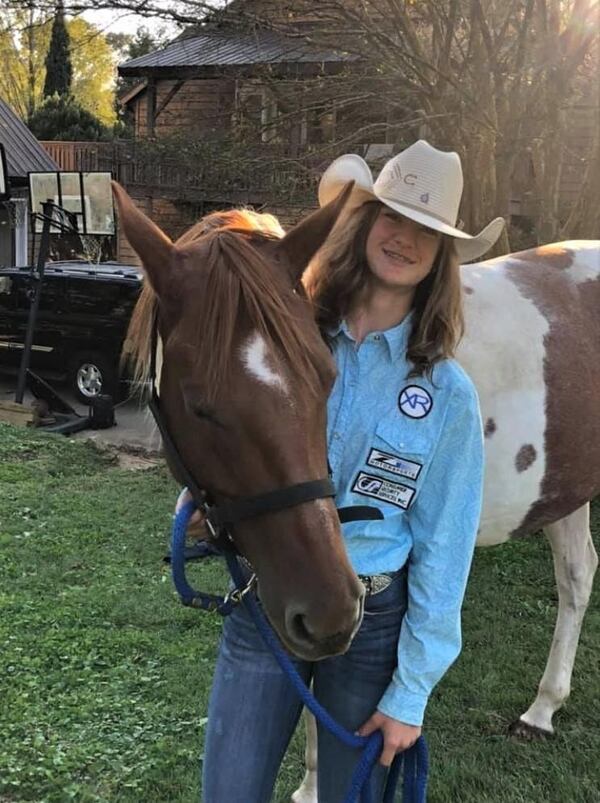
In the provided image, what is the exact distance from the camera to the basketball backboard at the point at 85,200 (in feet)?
28.5

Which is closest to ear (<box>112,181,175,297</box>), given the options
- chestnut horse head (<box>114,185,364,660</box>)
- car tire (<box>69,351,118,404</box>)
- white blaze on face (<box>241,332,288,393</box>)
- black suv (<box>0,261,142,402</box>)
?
chestnut horse head (<box>114,185,364,660</box>)

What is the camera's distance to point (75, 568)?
181 inches

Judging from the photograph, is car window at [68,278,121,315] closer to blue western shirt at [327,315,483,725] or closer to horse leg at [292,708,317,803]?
horse leg at [292,708,317,803]

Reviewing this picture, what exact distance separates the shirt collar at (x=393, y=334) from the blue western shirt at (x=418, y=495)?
42mm

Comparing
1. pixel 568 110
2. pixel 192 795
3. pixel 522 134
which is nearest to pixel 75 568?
pixel 192 795

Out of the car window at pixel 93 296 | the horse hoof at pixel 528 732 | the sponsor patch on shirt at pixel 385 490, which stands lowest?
the horse hoof at pixel 528 732

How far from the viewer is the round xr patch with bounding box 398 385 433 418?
59.0 inches

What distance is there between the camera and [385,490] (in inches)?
59.6

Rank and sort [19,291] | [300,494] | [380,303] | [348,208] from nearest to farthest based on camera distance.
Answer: [300,494], [380,303], [348,208], [19,291]

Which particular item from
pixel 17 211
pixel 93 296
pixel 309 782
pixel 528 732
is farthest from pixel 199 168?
pixel 17 211

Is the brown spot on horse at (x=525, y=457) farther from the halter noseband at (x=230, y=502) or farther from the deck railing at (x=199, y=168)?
the deck railing at (x=199, y=168)

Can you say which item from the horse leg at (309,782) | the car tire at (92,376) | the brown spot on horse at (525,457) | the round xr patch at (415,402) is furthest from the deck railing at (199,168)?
the round xr patch at (415,402)

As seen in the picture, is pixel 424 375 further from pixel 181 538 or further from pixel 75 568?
pixel 75 568

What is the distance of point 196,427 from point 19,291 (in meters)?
9.76
